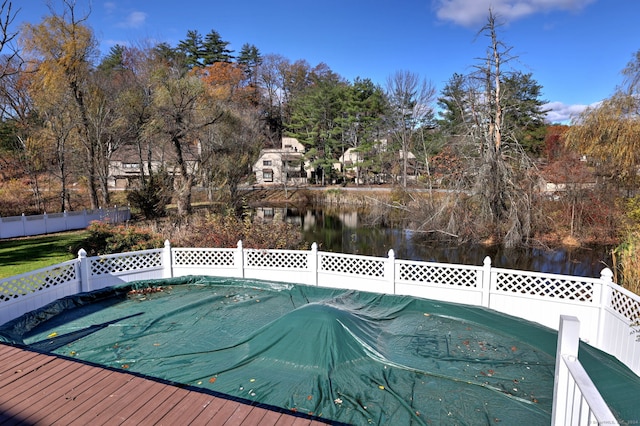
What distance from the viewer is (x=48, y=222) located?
51.0 ft

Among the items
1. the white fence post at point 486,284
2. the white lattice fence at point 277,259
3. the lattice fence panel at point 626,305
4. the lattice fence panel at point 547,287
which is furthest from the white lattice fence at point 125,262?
the lattice fence panel at point 626,305

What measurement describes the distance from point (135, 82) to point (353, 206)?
20580mm

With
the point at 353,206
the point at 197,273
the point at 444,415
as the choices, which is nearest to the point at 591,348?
the point at 444,415

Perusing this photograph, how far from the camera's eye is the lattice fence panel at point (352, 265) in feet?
26.2

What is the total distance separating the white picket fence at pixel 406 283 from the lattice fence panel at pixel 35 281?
2cm

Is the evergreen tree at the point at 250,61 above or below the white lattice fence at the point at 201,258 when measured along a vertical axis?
above

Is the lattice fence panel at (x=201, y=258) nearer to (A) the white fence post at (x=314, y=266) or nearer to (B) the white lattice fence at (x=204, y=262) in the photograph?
(B) the white lattice fence at (x=204, y=262)

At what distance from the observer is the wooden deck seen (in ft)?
10.4

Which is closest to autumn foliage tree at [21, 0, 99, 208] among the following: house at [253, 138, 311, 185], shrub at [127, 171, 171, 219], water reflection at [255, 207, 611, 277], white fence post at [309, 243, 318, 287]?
shrub at [127, 171, 171, 219]

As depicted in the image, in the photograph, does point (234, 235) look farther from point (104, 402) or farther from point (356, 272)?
point (104, 402)

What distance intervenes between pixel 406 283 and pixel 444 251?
9.68 meters

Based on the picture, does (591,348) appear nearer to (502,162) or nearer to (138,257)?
(138,257)

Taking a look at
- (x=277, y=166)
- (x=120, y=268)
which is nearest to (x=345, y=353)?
(x=120, y=268)

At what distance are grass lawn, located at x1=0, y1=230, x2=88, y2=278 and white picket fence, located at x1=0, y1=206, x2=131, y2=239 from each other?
0.62m
